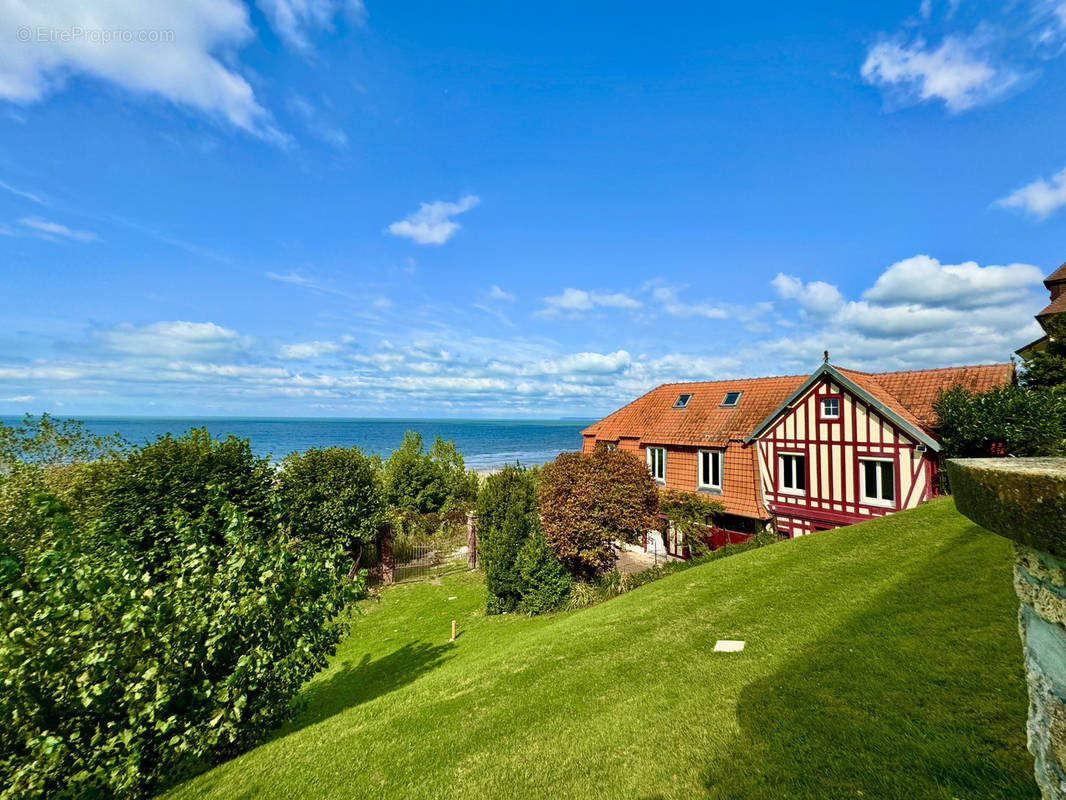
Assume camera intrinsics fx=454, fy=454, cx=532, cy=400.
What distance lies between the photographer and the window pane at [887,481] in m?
17.4

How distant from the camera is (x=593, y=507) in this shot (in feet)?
56.6

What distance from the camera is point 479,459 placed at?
107812 mm

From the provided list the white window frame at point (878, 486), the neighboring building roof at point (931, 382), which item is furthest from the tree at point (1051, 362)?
the white window frame at point (878, 486)

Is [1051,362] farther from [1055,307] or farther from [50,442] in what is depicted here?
[50,442]

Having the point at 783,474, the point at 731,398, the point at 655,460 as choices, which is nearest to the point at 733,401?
the point at 731,398

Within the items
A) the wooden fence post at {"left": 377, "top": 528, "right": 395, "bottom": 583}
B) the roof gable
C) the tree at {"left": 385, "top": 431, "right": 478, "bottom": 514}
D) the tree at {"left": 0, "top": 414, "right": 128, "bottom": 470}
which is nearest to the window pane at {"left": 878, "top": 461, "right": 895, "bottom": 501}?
the roof gable

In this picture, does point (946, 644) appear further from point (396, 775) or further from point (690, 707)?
point (396, 775)

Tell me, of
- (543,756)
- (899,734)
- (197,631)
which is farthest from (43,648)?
(899,734)

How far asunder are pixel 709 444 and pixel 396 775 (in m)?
20.4

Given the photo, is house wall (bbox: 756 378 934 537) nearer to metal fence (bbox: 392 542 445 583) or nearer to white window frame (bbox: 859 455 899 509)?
white window frame (bbox: 859 455 899 509)

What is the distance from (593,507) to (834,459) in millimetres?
10361

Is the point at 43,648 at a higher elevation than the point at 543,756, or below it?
higher

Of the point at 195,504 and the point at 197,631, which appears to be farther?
the point at 195,504

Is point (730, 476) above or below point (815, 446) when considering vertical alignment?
below
